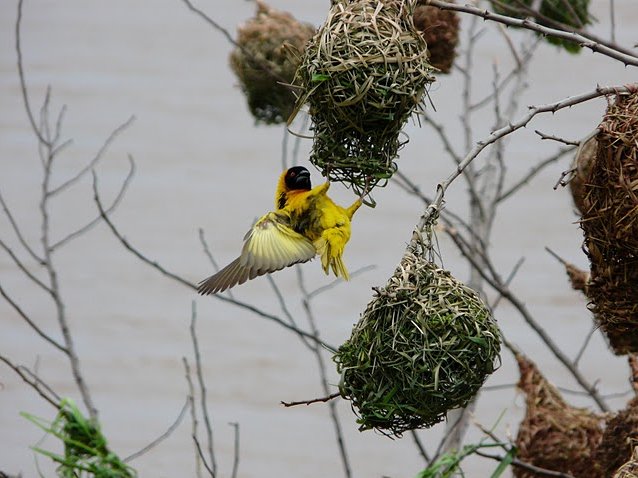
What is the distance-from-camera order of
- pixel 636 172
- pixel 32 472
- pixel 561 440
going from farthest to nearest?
pixel 32 472 → pixel 561 440 → pixel 636 172

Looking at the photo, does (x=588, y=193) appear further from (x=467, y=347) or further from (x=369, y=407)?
(x=369, y=407)

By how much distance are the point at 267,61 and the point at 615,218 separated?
1690mm

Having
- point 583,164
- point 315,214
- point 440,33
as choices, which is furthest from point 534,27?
point 440,33

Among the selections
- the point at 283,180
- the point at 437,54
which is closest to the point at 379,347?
the point at 283,180

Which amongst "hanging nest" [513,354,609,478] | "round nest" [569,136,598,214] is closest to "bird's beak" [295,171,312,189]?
"round nest" [569,136,598,214]

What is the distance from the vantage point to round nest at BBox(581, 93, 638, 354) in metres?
2.07

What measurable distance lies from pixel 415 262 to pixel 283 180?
0.82 m

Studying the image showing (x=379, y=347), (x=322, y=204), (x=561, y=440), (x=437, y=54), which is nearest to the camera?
(x=379, y=347)

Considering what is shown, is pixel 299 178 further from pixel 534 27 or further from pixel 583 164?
pixel 534 27

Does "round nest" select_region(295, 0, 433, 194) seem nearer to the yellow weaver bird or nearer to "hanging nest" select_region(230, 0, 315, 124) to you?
the yellow weaver bird

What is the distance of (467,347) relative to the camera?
1.91 meters

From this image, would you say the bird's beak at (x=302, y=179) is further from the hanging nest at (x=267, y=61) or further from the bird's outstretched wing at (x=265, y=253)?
the hanging nest at (x=267, y=61)

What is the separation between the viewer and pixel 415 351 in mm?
1867

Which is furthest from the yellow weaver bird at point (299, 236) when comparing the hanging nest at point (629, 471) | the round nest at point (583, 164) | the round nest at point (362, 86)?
the hanging nest at point (629, 471)
